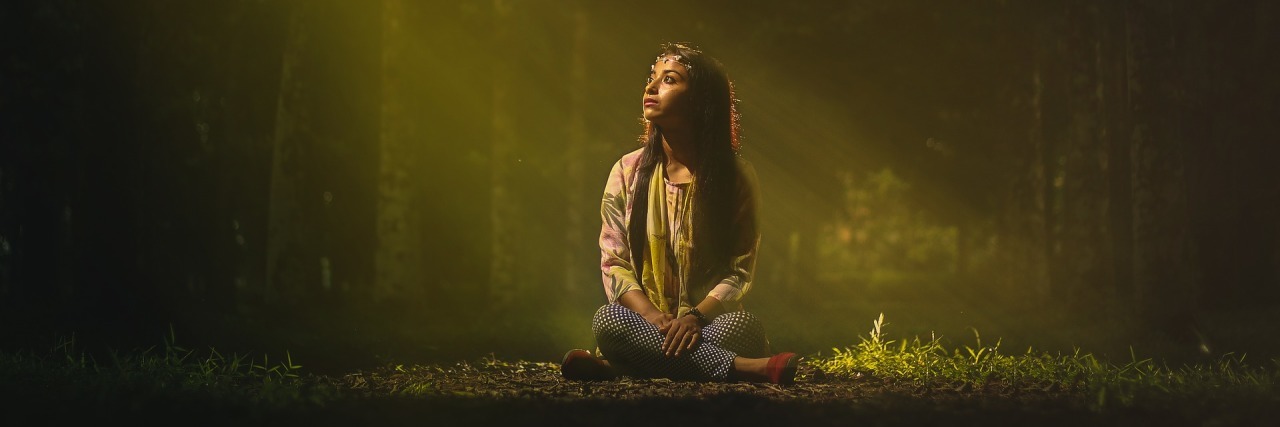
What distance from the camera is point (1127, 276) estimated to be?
26.8 ft

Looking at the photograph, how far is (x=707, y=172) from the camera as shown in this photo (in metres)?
5.93

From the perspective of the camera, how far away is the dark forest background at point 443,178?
7.92m

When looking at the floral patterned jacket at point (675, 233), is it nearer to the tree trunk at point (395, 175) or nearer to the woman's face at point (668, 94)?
the woman's face at point (668, 94)

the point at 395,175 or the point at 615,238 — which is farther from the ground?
the point at 395,175

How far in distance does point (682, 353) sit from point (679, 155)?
109 centimetres

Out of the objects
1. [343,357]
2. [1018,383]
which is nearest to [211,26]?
[343,357]

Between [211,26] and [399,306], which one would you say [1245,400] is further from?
[211,26]

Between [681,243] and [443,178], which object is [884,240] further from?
[681,243]

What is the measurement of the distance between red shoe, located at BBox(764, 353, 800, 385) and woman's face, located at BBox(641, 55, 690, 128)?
1.35m

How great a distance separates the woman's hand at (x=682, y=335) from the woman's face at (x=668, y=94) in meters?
1.06

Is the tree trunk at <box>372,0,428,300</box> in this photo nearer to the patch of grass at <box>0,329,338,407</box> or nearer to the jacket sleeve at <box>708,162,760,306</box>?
the patch of grass at <box>0,329,338,407</box>

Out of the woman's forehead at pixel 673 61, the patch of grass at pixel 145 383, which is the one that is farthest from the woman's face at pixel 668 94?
the patch of grass at pixel 145 383

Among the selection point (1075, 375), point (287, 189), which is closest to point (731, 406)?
point (1075, 375)

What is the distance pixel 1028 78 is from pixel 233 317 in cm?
837
